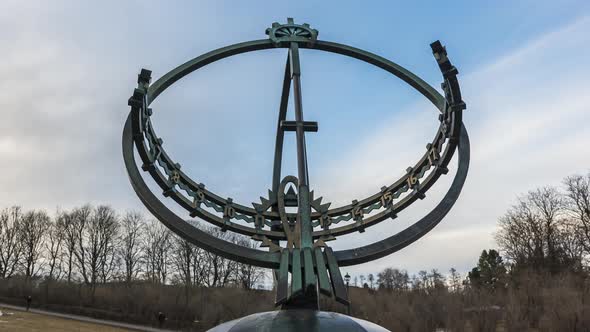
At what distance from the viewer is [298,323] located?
5336mm

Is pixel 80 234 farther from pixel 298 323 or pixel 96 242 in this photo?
pixel 298 323

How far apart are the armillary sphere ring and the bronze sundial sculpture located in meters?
0.02

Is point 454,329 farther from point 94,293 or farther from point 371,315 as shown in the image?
point 94,293

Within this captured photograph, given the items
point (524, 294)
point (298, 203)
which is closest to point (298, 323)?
point (298, 203)

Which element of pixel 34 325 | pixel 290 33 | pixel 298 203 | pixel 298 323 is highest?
pixel 290 33

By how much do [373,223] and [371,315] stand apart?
66.2 ft

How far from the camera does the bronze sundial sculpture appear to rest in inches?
242

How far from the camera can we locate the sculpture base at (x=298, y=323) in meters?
5.27

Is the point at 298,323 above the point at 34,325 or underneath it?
above

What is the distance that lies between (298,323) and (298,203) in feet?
7.00

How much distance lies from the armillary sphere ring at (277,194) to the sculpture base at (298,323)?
917 mm

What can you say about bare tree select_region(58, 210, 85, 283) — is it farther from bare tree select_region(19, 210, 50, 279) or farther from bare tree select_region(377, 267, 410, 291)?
bare tree select_region(377, 267, 410, 291)

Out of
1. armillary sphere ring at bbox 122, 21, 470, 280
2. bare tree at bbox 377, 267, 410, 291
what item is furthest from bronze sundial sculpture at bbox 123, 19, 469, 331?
bare tree at bbox 377, 267, 410, 291

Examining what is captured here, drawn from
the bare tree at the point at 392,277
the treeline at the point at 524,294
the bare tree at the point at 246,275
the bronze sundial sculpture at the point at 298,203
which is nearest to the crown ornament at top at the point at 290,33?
the bronze sundial sculpture at the point at 298,203
